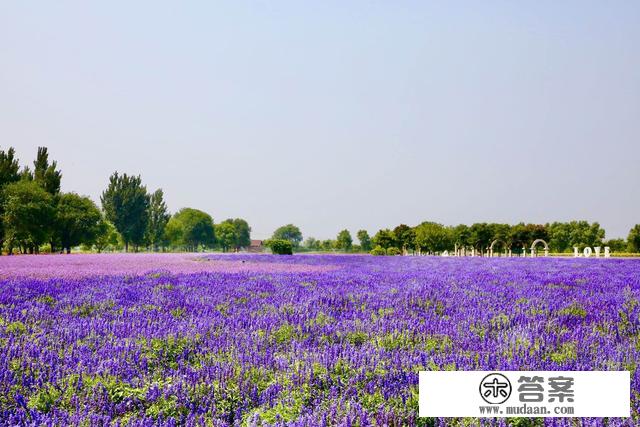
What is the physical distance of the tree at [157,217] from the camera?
10481 cm

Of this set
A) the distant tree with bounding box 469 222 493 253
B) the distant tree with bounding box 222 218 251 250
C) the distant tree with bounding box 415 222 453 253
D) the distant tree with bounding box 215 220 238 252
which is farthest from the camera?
the distant tree with bounding box 222 218 251 250

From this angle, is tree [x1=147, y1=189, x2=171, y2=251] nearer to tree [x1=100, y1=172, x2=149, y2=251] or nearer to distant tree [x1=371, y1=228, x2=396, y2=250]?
tree [x1=100, y1=172, x2=149, y2=251]

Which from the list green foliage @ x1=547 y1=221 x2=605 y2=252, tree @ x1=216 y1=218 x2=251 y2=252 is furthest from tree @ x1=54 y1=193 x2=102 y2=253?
tree @ x1=216 y1=218 x2=251 y2=252

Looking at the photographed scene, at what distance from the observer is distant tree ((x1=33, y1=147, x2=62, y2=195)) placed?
63.4 meters

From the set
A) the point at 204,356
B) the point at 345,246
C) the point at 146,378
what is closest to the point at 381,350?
the point at 204,356

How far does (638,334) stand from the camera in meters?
6.34

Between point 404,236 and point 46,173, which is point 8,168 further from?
point 404,236

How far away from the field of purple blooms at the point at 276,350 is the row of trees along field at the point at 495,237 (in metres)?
50.0

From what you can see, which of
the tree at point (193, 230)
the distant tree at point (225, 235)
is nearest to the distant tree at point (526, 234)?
the tree at point (193, 230)

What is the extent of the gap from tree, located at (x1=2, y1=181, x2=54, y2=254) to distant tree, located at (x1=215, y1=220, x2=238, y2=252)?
9070 cm

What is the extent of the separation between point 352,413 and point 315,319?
3.41 metres

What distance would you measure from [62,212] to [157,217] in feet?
155

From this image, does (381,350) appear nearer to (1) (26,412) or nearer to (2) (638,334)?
(1) (26,412)

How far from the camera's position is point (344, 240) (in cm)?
13212
